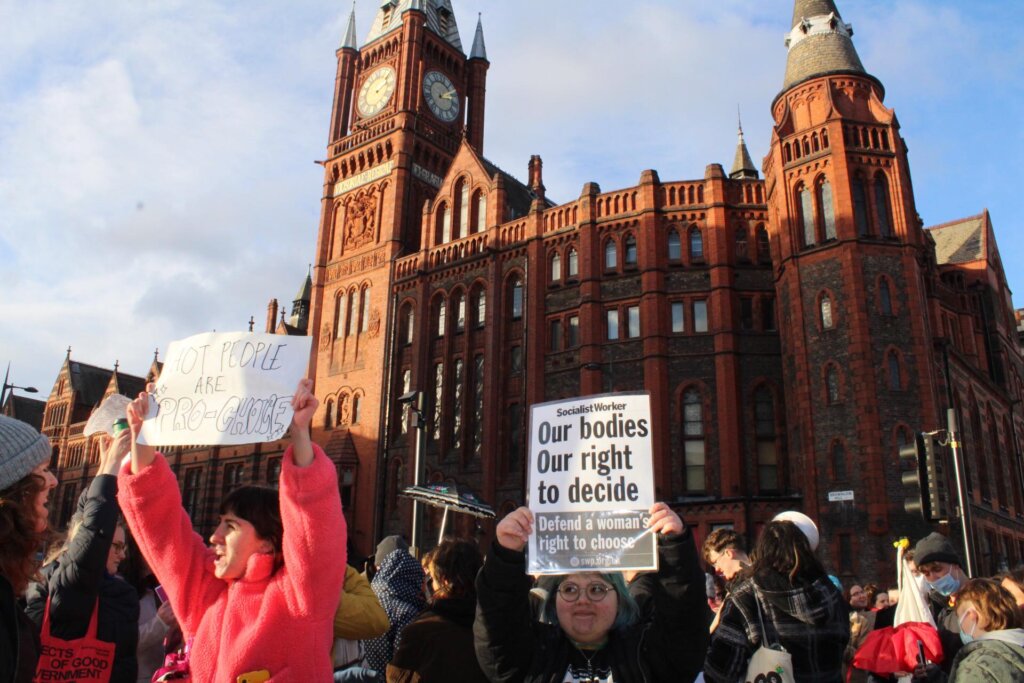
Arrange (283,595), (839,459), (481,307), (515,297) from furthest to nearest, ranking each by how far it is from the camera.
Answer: (481,307), (515,297), (839,459), (283,595)

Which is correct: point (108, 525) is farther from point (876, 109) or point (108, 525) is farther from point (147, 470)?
point (876, 109)

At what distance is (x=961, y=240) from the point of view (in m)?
44.5

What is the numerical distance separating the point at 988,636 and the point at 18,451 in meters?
4.78

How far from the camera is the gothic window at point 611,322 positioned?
30.0 metres

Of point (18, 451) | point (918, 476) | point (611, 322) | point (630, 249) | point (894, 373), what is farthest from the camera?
point (630, 249)

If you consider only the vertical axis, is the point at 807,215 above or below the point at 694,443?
above

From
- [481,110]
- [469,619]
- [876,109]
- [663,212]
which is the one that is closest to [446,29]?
[481,110]

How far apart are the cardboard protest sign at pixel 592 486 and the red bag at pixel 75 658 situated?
2.38 meters

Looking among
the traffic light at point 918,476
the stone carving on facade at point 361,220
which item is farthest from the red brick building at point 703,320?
the traffic light at point 918,476

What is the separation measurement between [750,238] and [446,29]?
86.3 feet

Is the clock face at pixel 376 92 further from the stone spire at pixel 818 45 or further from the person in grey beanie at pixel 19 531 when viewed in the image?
the person in grey beanie at pixel 19 531

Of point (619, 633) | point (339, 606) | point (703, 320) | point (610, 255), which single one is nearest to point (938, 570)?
point (619, 633)

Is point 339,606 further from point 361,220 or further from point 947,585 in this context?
point 361,220

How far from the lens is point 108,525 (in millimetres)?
3787
